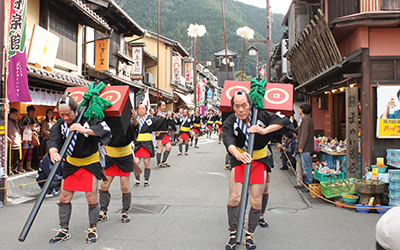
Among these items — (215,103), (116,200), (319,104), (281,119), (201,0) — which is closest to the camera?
(281,119)

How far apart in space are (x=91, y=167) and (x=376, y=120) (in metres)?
6.11

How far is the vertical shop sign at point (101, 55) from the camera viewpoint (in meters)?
16.2

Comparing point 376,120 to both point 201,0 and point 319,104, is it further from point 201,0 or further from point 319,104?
point 201,0

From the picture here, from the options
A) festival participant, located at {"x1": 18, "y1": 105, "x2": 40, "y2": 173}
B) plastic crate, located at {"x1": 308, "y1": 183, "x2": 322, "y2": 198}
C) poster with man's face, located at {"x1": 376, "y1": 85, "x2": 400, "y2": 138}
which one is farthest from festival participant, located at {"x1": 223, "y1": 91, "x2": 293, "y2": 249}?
festival participant, located at {"x1": 18, "y1": 105, "x2": 40, "y2": 173}

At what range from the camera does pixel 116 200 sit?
764 cm

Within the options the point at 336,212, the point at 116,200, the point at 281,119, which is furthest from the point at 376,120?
the point at 116,200

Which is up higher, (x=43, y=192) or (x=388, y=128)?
(x=388, y=128)

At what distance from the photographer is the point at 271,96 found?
5.22 metres

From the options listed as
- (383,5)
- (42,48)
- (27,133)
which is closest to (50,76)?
(42,48)

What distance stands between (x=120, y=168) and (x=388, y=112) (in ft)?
18.8

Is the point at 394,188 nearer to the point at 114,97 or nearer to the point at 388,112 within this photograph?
the point at 388,112

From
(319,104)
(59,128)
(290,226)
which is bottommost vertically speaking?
(290,226)

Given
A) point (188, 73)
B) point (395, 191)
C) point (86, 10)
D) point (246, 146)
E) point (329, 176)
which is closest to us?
point (246, 146)

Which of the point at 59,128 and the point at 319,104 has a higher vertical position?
the point at 319,104
